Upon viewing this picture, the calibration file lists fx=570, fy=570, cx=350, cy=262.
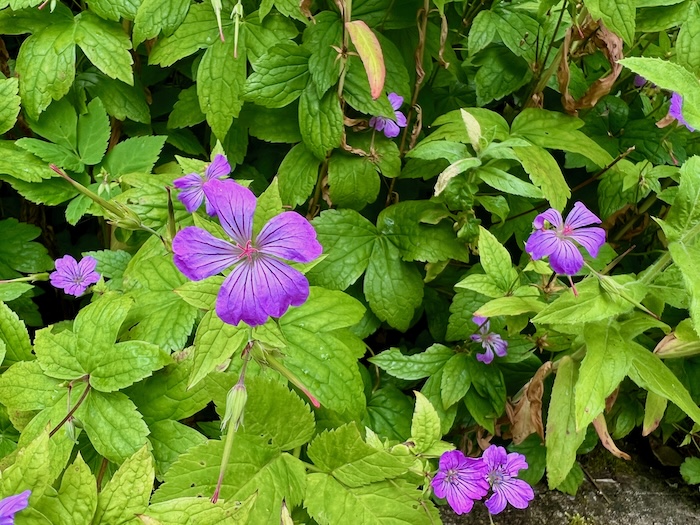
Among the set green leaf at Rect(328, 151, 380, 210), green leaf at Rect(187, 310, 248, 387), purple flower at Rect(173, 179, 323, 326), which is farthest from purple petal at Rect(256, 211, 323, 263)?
green leaf at Rect(328, 151, 380, 210)

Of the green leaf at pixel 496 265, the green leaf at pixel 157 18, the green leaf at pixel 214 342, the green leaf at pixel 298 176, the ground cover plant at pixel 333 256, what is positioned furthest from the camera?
the green leaf at pixel 298 176

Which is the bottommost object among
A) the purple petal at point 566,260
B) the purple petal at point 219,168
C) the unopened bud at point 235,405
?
the unopened bud at point 235,405

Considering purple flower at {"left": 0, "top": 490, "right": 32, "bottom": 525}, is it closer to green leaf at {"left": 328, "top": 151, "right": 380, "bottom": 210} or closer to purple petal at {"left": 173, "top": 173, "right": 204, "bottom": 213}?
purple petal at {"left": 173, "top": 173, "right": 204, "bottom": 213}

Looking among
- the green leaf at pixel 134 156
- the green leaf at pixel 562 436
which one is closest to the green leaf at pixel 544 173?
the green leaf at pixel 562 436

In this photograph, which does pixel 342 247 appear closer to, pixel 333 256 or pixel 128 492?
pixel 333 256

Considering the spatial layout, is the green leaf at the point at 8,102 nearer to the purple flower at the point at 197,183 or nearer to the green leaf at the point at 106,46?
the green leaf at the point at 106,46

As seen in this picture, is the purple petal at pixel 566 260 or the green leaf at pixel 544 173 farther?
the green leaf at pixel 544 173

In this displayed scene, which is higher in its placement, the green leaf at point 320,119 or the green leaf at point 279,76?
the green leaf at point 279,76
